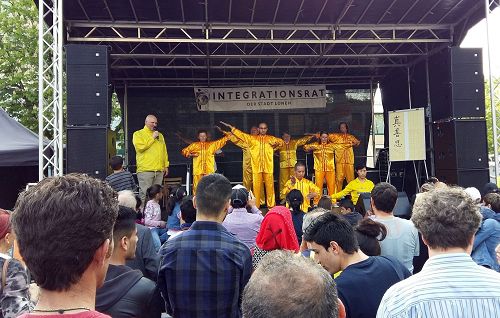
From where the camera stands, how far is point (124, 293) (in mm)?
1551

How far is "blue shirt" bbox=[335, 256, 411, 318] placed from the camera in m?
1.67

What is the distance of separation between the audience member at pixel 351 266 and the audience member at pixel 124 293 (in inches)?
27.6

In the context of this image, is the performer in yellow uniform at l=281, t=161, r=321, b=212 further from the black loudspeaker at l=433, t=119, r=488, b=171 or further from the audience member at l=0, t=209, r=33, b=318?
the audience member at l=0, t=209, r=33, b=318

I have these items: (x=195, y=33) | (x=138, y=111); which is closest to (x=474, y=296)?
(x=195, y=33)

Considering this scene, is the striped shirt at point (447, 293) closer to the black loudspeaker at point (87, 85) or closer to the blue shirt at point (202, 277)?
the blue shirt at point (202, 277)

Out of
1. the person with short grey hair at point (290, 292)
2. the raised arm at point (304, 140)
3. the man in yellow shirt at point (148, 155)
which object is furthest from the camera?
the raised arm at point (304, 140)

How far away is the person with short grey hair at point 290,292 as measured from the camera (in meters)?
0.84

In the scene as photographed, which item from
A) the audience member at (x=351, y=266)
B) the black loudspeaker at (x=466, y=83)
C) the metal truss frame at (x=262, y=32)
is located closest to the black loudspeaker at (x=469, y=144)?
the black loudspeaker at (x=466, y=83)

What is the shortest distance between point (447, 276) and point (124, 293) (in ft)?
3.54

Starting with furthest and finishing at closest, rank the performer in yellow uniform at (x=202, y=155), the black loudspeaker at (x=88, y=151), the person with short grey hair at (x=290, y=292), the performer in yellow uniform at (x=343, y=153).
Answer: the performer in yellow uniform at (x=343, y=153) < the performer in yellow uniform at (x=202, y=155) < the black loudspeaker at (x=88, y=151) < the person with short grey hair at (x=290, y=292)

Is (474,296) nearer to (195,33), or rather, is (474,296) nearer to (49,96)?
(195,33)

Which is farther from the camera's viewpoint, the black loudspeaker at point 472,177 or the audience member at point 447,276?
the black loudspeaker at point 472,177

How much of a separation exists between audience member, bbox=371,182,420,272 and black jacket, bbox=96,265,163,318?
1.56 meters

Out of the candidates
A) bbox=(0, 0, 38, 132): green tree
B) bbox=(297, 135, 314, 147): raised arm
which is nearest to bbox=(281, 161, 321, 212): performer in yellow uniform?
bbox=(297, 135, 314, 147): raised arm
